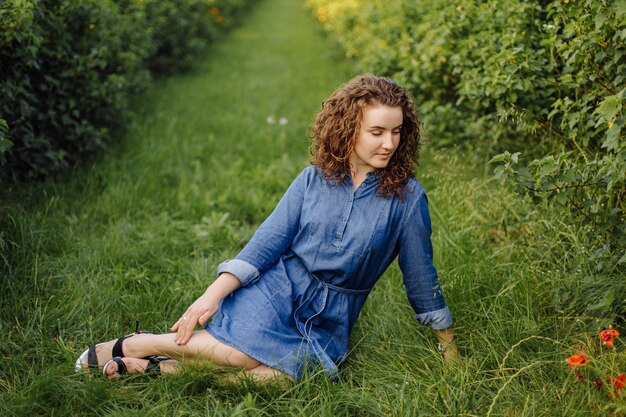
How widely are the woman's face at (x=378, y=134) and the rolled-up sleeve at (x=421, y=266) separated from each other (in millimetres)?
231

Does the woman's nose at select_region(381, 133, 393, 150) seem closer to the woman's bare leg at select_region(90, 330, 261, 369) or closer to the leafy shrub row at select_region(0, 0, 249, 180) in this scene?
the woman's bare leg at select_region(90, 330, 261, 369)

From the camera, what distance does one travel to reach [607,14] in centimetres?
227

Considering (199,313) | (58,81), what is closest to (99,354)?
(199,313)

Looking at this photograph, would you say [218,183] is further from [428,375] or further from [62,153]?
[428,375]

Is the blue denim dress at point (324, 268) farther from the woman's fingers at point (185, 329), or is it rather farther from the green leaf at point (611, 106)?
the green leaf at point (611, 106)

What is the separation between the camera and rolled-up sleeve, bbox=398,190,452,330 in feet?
7.89

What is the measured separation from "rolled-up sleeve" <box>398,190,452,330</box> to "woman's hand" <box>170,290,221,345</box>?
777 mm

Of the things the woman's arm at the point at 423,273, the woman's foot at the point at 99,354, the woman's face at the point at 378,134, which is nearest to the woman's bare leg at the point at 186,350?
the woman's foot at the point at 99,354

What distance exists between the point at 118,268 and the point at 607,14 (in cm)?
248

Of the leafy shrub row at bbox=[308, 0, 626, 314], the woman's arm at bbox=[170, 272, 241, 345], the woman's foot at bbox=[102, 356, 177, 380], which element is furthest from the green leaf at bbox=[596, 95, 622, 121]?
the woman's foot at bbox=[102, 356, 177, 380]

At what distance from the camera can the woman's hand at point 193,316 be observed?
2.29m

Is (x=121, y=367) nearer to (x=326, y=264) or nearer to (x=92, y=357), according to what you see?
(x=92, y=357)

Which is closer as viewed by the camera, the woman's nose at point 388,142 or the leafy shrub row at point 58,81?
the woman's nose at point 388,142

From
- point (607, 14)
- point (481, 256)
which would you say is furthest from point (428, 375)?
point (607, 14)
